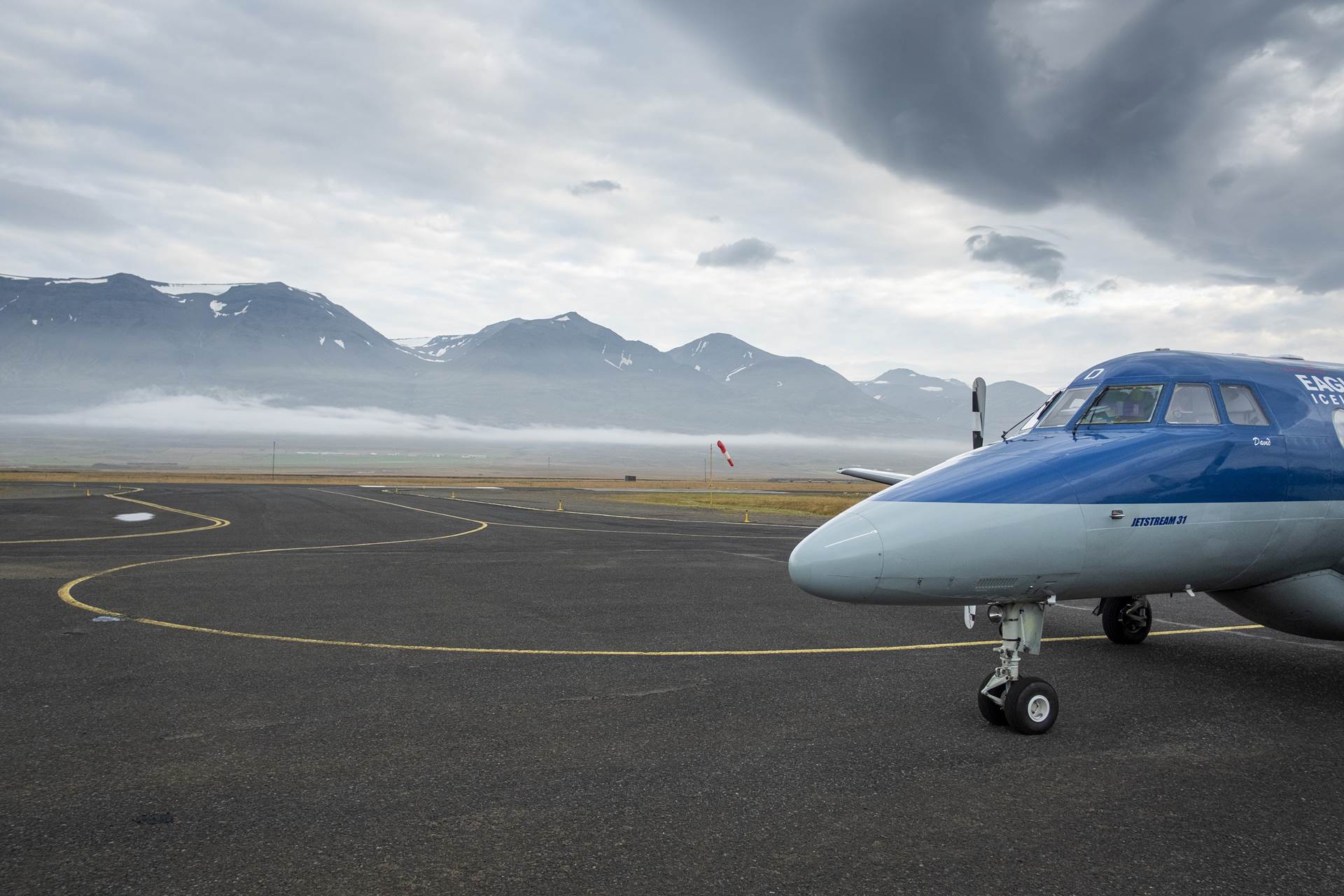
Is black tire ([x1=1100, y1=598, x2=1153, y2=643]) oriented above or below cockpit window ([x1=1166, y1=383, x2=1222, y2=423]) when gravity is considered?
below

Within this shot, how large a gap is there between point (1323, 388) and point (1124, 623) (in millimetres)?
4254

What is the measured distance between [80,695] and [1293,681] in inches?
567

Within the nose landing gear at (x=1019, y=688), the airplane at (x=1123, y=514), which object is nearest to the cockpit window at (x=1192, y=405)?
the airplane at (x=1123, y=514)

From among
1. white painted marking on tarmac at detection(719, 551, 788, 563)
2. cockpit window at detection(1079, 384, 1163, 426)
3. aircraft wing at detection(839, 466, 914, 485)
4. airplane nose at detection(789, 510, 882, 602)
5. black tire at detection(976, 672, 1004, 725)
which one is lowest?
white painted marking on tarmac at detection(719, 551, 788, 563)

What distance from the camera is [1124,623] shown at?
12.5 m

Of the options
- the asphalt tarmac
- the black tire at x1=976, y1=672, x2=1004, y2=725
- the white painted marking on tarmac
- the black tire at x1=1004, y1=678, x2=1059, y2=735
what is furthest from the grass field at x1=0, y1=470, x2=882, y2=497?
the black tire at x1=1004, y1=678, x2=1059, y2=735

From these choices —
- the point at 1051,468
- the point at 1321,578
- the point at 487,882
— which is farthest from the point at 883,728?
the point at 1321,578

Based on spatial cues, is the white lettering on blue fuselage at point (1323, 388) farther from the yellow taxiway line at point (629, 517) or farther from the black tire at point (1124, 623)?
the yellow taxiway line at point (629, 517)

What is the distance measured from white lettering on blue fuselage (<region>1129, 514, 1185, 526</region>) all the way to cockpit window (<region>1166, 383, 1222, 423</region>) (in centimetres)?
109

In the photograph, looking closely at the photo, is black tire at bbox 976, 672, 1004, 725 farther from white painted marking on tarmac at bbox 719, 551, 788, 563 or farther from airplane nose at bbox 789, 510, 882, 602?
white painted marking on tarmac at bbox 719, 551, 788, 563

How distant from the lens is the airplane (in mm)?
7758

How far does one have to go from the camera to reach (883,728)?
8.34 meters

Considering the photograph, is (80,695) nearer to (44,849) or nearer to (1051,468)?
(44,849)

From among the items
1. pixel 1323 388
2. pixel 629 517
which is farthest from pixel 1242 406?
pixel 629 517
